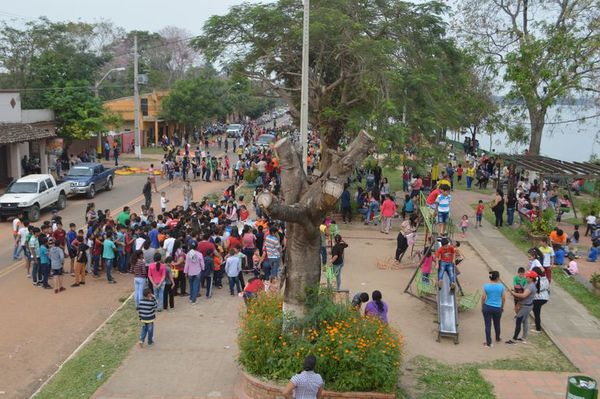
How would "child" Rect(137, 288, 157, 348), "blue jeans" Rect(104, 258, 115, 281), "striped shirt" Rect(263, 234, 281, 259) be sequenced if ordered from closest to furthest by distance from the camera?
"child" Rect(137, 288, 157, 348) < "striped shirt" Rect(263, 234, 281, 259) < "blue jeans" Rect(104, 258, 115, 281)

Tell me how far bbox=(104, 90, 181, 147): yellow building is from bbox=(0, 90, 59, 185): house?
17.0 metres

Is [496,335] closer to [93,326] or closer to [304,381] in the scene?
[304,381]

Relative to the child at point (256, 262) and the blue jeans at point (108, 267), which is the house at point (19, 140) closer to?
the blue jeans at point (108, 267)

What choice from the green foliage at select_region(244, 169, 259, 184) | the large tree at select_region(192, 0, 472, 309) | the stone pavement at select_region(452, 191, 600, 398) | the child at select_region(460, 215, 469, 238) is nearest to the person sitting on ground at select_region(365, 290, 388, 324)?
the stone pavement at select_region(452, 191, 600, 398)

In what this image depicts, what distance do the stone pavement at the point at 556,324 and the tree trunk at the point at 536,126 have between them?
10.3 meters

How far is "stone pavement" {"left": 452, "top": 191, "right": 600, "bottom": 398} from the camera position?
391 inches

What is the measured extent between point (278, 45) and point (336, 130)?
4.15 m

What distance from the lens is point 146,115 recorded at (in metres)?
50.4

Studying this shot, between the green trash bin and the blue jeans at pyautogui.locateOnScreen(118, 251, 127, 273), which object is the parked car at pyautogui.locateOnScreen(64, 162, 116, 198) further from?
the green trash bin

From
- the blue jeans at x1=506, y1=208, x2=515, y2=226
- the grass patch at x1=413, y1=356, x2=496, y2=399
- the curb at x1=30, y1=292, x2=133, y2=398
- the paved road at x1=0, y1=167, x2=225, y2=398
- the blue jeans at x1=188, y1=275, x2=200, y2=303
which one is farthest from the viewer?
the blue jeans at x1=506, y1=208, x2=515, y2=226

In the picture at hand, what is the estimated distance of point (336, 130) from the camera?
25109mm

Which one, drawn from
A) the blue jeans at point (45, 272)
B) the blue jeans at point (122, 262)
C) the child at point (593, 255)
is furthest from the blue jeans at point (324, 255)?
the child at point (593, 255)

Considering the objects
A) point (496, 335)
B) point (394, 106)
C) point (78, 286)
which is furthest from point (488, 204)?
point (78, 286)

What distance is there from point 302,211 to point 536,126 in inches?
960
